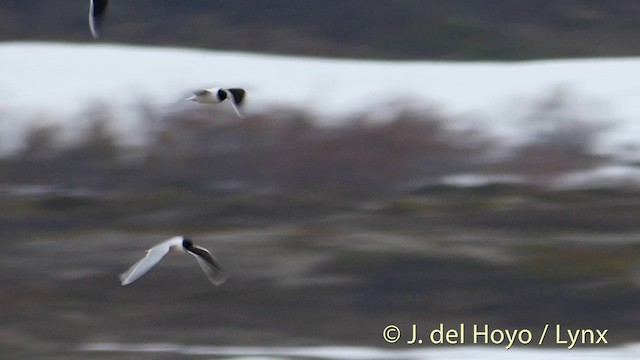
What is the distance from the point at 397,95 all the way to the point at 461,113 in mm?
903

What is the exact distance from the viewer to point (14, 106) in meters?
15.8

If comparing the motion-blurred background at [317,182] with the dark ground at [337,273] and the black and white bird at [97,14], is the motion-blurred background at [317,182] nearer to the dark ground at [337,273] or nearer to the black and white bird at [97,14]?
A: the dark ground at [337,273]

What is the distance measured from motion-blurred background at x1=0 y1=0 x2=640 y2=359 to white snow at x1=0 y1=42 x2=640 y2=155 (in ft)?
0.12

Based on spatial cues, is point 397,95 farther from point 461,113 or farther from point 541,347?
point 541,347

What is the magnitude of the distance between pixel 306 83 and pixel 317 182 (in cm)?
217

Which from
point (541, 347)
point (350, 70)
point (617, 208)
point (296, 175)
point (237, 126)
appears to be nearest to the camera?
point (541, 347)

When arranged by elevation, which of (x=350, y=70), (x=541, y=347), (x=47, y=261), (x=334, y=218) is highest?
(x=350, y=70)

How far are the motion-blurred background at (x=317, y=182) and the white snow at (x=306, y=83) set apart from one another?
1.4 inches

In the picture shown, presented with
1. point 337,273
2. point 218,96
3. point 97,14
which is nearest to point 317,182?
point 337,273

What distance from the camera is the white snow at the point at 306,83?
14859mm

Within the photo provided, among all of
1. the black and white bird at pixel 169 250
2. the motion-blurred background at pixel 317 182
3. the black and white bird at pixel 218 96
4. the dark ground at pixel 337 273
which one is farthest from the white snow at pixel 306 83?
the black and white bird at pixel 169 250

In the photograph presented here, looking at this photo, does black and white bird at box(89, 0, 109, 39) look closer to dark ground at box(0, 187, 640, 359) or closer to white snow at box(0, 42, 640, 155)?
dark ground at box(0, 187, 640, 359)

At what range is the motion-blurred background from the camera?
1003 cm

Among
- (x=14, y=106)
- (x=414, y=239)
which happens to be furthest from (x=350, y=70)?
(x=414, y=239)
